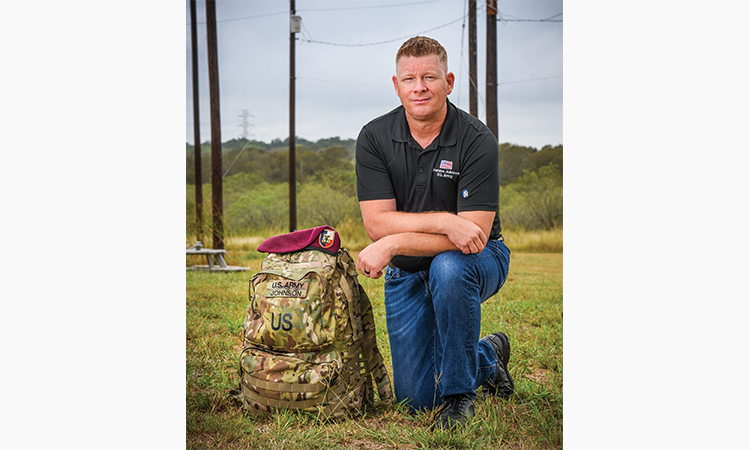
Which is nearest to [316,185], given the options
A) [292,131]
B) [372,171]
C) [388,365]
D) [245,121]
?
[292,131]

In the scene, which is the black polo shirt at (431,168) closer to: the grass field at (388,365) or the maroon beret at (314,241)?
the maroon beret at (314,241)

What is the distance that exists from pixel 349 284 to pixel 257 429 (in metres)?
0.63

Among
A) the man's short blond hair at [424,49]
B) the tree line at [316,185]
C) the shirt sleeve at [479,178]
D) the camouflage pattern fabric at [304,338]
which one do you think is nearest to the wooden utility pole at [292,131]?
the tree line at [316,185]

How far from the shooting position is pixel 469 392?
1929 mm

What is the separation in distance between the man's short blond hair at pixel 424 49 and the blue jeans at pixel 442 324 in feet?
2.41

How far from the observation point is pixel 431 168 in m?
2.00

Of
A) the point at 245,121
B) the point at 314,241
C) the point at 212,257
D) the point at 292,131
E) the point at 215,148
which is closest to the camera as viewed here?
the point at 314,241

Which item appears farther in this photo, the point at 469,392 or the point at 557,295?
the point at 557,295

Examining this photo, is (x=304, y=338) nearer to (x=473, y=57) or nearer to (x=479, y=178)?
(x=479, y=178)

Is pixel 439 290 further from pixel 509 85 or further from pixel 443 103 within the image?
pixel 509 85

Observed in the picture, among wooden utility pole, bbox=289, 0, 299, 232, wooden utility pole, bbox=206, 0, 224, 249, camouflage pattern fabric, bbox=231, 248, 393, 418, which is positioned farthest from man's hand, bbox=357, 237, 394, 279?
wooden utility pole, bbox=206, 0, 224, 249

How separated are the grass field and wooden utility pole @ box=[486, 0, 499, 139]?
0.62 meters

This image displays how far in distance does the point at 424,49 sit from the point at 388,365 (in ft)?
4.51
